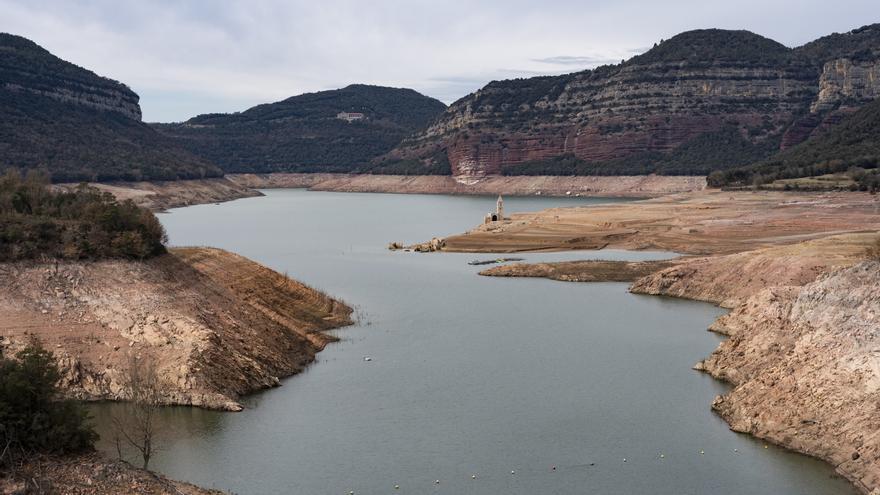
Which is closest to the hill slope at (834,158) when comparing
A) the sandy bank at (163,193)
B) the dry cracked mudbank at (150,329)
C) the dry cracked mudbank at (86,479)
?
the sandy bank at (163,193)

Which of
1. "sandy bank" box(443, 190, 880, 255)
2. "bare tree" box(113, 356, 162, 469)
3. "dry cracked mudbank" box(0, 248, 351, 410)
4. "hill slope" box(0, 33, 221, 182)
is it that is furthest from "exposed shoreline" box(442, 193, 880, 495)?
"hill slope" box(0, 33, 221, 182)

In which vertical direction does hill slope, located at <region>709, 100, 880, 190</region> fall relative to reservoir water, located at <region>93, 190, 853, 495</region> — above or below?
above

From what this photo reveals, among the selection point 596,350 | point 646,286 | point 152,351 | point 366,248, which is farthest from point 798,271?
point 366,248

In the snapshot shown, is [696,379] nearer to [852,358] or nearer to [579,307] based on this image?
[852,358]

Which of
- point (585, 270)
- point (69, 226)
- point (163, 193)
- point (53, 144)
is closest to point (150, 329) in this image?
point (69, 226)

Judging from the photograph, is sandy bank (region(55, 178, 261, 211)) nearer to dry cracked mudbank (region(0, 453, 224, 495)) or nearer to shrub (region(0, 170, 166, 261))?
shrub (region(0, 170, 166, 261))

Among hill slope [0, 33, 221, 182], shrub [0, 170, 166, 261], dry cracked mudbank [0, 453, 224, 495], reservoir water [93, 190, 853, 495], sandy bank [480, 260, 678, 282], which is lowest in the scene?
reservoir water [93, 190, 853, 495]
